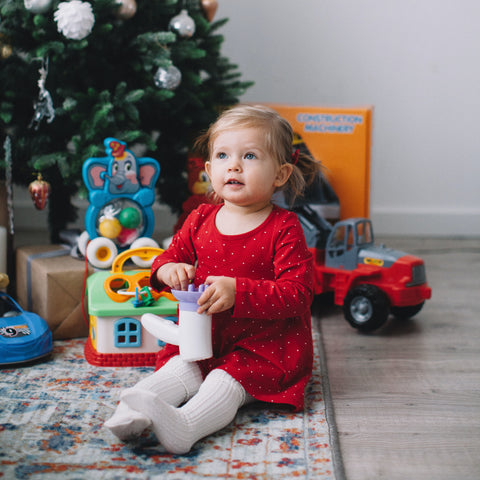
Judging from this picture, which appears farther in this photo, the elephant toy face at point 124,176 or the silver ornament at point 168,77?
the silver ornament at point 168,77

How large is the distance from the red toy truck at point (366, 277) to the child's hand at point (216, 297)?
529 mm

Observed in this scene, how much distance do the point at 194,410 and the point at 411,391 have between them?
0.41 m

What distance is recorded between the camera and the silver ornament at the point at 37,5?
4.45 ft

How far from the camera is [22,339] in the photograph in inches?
44.3

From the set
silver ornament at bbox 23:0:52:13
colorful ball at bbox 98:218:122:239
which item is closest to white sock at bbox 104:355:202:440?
colorful ball at bbox 98:218:122:239

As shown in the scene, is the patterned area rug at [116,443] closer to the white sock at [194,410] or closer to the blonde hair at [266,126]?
the white sock at [194,410]

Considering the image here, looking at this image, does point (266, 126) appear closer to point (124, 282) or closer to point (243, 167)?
point (243, 167)

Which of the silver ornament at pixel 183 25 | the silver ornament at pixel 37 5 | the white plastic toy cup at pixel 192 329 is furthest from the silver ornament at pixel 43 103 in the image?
the white plastic toy cup at pixel 192 329

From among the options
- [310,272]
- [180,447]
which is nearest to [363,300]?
[310,272]

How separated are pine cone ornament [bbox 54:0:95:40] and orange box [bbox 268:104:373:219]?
0.57 metres

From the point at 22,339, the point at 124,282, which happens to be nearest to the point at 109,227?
the point at 124,282

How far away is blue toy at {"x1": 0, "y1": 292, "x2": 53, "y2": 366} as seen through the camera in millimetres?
1109

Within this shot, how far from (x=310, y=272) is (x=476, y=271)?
116 centimetres

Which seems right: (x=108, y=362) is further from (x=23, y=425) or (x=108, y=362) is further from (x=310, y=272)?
(x=310, y=272)
